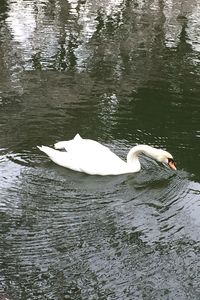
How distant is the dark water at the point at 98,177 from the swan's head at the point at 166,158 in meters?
0.17

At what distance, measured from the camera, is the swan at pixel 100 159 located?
10008mm

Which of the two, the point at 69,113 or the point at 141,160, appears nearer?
the point at 141,160

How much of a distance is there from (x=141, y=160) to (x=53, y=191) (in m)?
2.14

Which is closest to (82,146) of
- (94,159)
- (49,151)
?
(94,159)

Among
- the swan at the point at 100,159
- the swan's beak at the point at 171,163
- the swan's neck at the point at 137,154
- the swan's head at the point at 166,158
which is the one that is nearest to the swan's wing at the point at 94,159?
the swan at the point at 100,159

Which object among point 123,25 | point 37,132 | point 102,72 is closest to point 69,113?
point 37,132

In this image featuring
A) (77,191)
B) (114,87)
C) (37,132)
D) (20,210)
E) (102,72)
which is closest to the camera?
(20,210)

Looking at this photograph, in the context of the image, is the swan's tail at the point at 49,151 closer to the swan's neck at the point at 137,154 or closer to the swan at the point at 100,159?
the swan at the point at 100,159

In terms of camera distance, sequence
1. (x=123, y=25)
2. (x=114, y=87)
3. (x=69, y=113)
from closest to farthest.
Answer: (x=69, y=113), (x=114, y=87), (x=123, y=25)

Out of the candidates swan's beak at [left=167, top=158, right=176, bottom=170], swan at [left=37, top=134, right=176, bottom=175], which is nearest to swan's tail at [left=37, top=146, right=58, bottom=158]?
swan at [left=37, top=134, right=176, bottom=175]

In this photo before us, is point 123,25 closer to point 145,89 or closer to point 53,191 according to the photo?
point 145,89

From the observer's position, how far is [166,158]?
397 inches

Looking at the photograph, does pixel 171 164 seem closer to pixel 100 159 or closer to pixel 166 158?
pixel 166 158

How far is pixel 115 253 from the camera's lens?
7910 mm
